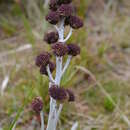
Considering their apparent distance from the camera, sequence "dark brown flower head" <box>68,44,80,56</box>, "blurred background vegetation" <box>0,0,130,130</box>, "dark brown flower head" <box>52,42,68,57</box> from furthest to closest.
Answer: "blurred background vegetation" <box>0,0,130,130</box> → "dark brown flower head" <box>68,44,80,56</box> → "dark brown flower head" <box>52,42,68,57</box>

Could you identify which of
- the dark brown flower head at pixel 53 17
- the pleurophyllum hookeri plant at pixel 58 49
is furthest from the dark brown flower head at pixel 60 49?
the dark brown flower head at pixel 53 17

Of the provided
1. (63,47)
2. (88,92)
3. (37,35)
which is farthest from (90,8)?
(63,47)

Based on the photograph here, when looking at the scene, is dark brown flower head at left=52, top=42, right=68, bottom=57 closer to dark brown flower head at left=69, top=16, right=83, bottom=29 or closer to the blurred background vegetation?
dark brown flower head at left=69, top=16, right=83, bottom=29

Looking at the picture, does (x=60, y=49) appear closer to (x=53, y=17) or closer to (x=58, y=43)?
(x=58, y=43)

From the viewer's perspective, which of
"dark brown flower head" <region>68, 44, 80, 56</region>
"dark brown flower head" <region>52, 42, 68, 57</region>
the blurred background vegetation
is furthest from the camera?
the blurred background vegetation

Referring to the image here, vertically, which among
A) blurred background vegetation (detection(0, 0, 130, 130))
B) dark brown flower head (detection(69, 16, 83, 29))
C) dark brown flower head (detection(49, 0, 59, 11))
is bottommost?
blurred background vegetation (detection(0, 0, 130, 130))

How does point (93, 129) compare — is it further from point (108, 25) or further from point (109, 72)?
point (108, 25)

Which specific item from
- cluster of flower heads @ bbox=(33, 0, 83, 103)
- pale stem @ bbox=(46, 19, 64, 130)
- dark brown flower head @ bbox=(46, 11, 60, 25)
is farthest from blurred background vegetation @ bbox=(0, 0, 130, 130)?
dark brown flower head @ bbox=(46, 11, 60, 25)

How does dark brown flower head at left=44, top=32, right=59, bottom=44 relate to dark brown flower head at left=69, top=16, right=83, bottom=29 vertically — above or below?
below
